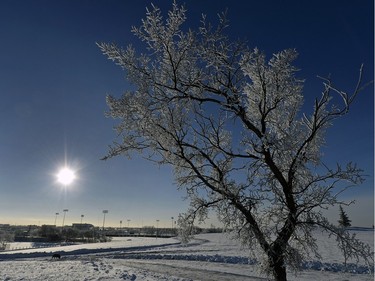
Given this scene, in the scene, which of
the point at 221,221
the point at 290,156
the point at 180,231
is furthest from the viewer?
the point at 180,231

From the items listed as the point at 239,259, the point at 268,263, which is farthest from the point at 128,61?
the point at 239,259

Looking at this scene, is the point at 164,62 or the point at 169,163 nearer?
the point at 164,62

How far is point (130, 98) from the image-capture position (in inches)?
351

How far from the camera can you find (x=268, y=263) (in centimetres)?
877

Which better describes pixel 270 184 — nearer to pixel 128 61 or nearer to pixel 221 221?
pixel 221 221

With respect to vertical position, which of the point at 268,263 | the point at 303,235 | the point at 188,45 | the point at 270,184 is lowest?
the point at 268,263

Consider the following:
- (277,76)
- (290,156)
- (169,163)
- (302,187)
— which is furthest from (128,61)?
(302,187)

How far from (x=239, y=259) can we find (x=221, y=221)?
71.9 feet

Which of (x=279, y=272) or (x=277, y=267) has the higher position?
(x=277, y=267)

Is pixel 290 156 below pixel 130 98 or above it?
below

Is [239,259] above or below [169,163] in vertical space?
below

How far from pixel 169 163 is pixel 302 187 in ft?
13.3

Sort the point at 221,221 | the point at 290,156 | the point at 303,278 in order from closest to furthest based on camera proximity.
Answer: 1. the point at 290,156
2. the point at 221,221
3. the point at 303,278

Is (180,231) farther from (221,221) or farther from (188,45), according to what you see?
(188,45)
